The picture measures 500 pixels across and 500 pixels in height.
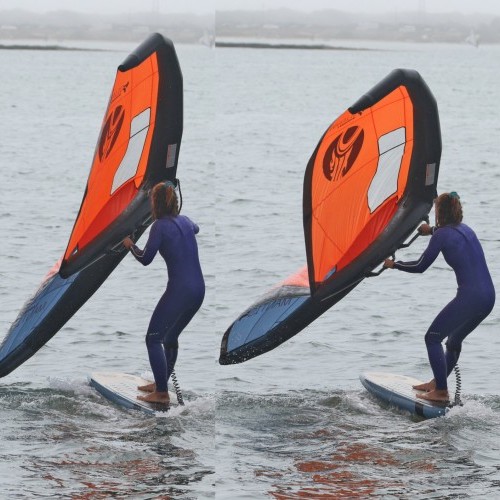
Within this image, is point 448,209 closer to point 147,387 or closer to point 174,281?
point 174,281

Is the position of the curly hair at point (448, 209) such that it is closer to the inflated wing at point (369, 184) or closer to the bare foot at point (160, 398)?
the inflated wing at point (369, 184)

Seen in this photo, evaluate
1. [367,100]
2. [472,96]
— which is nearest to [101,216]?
[367,100]

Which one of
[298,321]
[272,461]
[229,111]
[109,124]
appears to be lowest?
[272,461]

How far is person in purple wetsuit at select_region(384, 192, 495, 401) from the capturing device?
8203 mm

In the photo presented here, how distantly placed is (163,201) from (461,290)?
199 centimetres

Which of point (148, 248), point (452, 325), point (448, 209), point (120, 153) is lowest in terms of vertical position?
point (452, 325)

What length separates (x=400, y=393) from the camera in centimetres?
882

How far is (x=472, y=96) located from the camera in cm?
6231

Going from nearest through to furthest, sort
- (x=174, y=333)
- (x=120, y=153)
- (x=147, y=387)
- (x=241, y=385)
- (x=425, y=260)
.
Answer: (x=425, y=260) → (x=174, y=333) → (x=147, y=387) → (x=120, y=153) → (x=241, y=385)

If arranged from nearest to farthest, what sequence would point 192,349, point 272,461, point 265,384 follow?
point 272,461 < point 265,384 < point 192,349

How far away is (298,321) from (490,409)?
146cm

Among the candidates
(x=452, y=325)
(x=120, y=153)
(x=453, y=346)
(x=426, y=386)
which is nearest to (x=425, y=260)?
(x=452, y=325)

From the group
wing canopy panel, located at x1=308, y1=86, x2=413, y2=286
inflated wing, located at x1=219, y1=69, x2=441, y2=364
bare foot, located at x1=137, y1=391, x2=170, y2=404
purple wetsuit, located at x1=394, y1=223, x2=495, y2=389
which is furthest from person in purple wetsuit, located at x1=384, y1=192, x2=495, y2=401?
bare foot, located at x1=137, y1=391, x2=170, y2=404

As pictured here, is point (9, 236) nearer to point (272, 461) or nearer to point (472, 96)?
point (272, 461)
